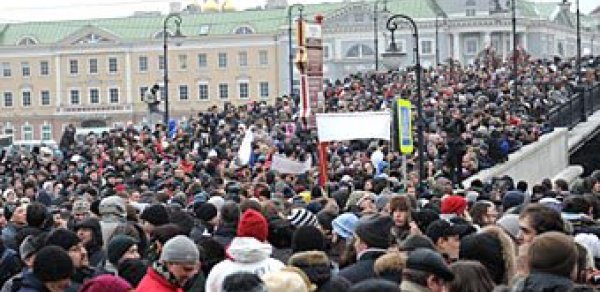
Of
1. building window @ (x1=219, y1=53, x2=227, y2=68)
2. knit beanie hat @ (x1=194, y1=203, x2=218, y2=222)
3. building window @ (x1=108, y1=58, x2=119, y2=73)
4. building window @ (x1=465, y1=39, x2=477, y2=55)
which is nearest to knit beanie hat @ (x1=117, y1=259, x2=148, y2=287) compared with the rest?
knit beanie hat @ (x1=194, y1=203, x2=218, y2=222)

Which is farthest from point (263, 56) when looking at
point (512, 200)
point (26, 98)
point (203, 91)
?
point (512, 200)

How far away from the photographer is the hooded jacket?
9.48m

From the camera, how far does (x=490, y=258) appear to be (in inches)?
377

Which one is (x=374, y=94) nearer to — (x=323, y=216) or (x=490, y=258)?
(x=323, y=216)

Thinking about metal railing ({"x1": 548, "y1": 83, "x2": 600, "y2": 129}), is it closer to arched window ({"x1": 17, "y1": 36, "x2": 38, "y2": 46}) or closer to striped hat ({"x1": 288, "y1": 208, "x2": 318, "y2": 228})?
striped hat ({"x1": 288, "y1": 208, "x2": 318, "y2": 228})

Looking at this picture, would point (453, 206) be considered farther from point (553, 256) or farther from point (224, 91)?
point (224, 91)

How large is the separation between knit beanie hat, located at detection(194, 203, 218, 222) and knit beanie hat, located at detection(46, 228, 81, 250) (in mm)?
3163

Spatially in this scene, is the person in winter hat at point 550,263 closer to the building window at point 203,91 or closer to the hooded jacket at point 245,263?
the hooded jacket at point 245,263

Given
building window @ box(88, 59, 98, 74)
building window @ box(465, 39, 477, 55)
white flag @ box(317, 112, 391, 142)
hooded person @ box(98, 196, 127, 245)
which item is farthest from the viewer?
building window @ box(88, 59, 98, 74)

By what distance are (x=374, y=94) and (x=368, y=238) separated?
1408 inches

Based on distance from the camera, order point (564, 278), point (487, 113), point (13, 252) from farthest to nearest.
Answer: point (487, 113)
point (13, 252)
point (564, 278)

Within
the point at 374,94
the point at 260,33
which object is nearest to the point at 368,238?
the point at 374,94

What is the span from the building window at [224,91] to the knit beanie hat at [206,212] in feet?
367

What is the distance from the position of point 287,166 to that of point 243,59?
101m
